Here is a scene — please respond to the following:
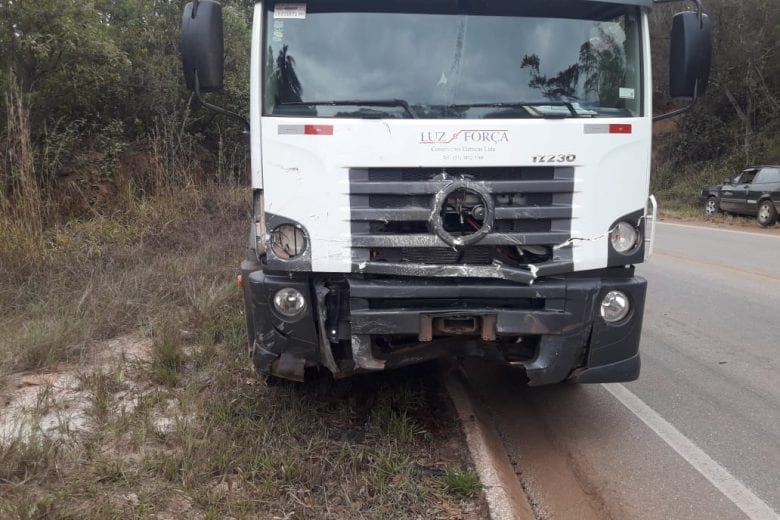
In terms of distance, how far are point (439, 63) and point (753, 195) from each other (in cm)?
1787

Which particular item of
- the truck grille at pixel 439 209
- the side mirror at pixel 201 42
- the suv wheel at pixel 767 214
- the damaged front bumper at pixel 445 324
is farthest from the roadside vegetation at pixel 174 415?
the suv wheel at pixel 767 214

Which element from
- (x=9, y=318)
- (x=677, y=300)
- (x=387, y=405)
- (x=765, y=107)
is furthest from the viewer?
(x=765, y=107)

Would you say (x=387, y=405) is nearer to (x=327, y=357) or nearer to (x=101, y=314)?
(x=327, y=357)

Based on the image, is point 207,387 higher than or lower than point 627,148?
lower

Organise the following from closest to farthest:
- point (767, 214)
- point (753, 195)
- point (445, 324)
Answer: point (445, 324) → point (767, 214) → point (753, 195)

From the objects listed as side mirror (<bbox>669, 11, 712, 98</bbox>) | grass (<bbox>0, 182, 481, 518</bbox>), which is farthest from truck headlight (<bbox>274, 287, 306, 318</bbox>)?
side mirror (<bbox>669, 11, 712, 98</bbox>)

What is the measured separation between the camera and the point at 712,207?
21.6 metres

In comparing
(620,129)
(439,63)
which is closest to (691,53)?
Answer: (620,129)

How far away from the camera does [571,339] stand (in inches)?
155

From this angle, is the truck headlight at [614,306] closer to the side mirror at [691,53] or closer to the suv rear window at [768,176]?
the side mirror at [691,53]

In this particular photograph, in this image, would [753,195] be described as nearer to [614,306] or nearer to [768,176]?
[768,176]

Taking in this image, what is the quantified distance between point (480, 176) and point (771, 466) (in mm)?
2394

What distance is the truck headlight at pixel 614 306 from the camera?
399 cm

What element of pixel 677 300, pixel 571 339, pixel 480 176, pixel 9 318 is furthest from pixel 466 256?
pixel 677 300
